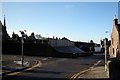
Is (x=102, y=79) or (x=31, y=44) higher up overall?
(x=31, y=44)

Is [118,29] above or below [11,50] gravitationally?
above

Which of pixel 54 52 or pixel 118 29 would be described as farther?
pixel 118 29

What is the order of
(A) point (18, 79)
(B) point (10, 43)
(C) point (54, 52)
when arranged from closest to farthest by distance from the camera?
1. (A) point (18, 79)
2. (C) point (54, 52)
3. (B) point (10, 43)

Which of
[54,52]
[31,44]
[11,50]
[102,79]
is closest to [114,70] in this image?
[102,79]

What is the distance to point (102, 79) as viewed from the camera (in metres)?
14.3

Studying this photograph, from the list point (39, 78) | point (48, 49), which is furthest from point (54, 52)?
point (39, 78)

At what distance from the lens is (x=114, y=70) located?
45.2ft

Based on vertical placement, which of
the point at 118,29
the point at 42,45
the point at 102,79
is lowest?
the point at 102,79

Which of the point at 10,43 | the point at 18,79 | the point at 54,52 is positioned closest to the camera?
the point at 18,79

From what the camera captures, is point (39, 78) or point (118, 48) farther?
point (118, 48)

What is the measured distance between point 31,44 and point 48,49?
13.8 feet

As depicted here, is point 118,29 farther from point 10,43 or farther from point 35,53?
point 10,43

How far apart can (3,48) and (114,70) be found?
116 feet

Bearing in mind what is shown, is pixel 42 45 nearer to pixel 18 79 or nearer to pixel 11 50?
pixel 11 50
